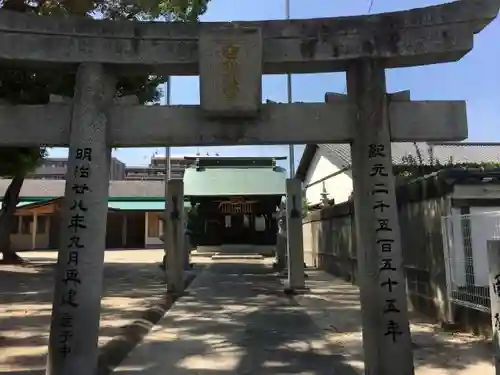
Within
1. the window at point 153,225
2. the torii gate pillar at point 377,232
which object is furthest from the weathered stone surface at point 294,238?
the window at point 153,225

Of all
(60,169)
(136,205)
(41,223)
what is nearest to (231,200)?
(136,205)

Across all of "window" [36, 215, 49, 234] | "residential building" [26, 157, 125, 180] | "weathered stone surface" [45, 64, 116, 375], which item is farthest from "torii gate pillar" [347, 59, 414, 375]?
"residential building" [26, 157, 125, 180]

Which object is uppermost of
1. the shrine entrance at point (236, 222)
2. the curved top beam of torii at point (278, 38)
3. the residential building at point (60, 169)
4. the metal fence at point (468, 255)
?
the residential building at point (60, 169)

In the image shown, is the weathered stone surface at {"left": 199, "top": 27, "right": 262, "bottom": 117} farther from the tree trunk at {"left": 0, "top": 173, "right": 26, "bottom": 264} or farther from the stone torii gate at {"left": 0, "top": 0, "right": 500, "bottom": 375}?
the tree trunk at {"left": 0, "top": 173, "right": 26, "bottom": 264}

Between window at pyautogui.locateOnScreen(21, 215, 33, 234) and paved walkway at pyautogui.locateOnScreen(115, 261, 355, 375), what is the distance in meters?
24.6

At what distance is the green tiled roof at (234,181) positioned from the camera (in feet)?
79.4

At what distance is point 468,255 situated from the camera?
731 centimetres

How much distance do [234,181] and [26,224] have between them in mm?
16550

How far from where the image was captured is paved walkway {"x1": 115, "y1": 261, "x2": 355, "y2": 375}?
572 centimetres

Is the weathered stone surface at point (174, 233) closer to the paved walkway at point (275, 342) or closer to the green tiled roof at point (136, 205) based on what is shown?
the paved walkway at point (275, 342)

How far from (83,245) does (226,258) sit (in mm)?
18068

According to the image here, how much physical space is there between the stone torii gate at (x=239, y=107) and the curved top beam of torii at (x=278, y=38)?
0.4 inches

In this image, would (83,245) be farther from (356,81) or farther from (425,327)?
(425,327)

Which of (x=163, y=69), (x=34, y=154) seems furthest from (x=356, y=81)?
(x=34, y=154)
